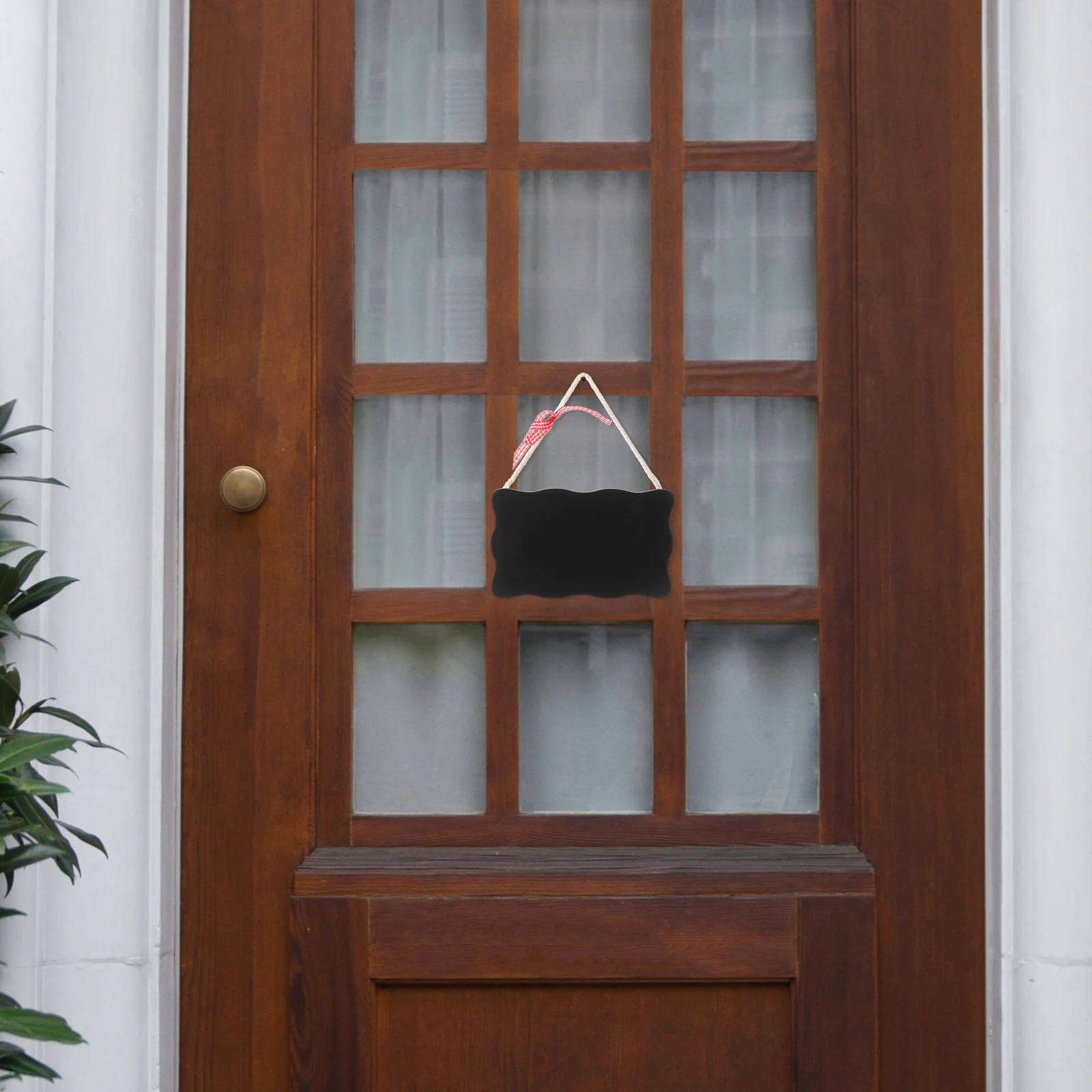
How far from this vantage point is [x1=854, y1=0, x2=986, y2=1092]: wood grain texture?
1470 millimetres

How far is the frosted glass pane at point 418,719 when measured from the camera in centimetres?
150

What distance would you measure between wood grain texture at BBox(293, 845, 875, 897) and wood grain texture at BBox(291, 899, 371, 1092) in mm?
41

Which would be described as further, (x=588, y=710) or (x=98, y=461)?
(x=588, y=710)

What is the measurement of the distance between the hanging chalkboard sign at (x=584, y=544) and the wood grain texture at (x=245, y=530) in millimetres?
263

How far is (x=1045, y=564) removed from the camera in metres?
1.42

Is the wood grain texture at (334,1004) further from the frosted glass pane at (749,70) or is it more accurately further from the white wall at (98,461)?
the frosted glass pane at (749,70)

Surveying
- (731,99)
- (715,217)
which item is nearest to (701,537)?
(715,217)

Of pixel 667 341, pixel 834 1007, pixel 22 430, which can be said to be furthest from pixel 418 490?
pixel 834 1007

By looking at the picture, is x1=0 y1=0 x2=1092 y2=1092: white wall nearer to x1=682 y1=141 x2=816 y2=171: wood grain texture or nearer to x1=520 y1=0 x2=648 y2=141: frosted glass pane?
x1=682 y1=141 x2=816 y2=171: wood grain texture

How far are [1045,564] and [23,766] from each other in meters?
1.17

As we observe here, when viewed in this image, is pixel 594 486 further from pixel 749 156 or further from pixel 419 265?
pixel 749 156

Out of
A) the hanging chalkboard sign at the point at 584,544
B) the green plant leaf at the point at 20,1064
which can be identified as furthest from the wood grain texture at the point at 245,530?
the green plant leaf at the point at 20,1064

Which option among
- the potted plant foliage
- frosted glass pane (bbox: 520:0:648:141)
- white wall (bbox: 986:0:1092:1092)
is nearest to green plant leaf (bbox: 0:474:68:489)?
the potted plant foliage

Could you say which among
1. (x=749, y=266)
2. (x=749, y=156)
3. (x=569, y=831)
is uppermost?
(x=749, y=156)
